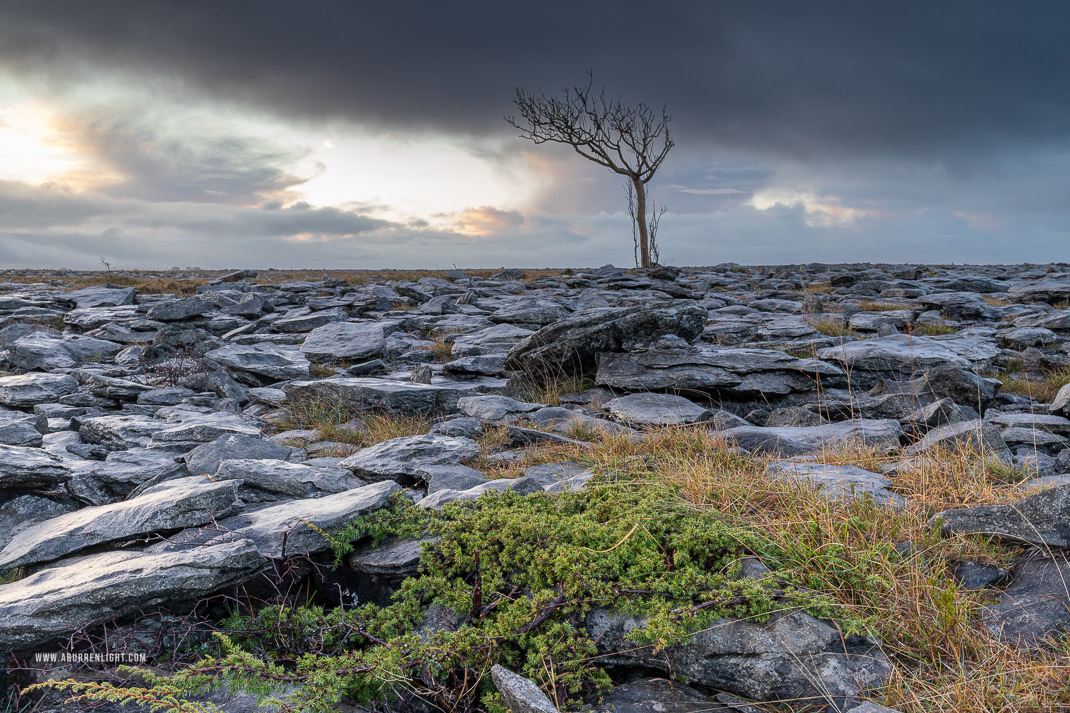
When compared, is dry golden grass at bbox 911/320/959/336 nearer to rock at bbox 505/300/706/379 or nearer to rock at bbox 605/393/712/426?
rock at bbox 505/300/706/379

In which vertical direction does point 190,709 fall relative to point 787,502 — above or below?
below

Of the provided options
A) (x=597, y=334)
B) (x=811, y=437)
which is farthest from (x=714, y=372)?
(x=811, y=437)

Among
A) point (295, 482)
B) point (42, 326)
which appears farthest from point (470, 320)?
point (295, 482)

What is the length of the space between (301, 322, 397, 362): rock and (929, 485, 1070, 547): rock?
890cm

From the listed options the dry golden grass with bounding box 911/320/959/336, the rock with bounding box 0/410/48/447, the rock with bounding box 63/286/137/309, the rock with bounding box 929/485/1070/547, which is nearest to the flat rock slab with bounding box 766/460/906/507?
the rock with bounding box 929/485/1070/547

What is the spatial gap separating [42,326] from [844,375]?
15063mm

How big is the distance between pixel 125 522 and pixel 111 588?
0.79 meters

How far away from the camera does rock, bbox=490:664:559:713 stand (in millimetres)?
Answer: 2026

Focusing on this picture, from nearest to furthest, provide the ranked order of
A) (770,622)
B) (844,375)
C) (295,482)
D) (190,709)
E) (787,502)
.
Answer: (190,709)
(770,622)
(787,502)
(295,482)
(844,375)

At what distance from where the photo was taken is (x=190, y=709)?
2.20 metres

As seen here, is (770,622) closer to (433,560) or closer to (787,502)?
(787,502)

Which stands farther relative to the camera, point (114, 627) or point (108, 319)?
point (108, 319)

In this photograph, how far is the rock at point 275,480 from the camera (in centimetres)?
404

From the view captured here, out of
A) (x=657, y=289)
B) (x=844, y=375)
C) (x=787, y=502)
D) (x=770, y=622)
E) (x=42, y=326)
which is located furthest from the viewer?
(x=657, y=289)
